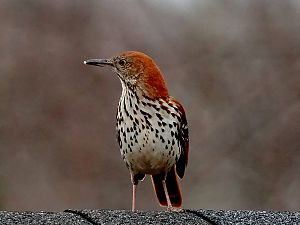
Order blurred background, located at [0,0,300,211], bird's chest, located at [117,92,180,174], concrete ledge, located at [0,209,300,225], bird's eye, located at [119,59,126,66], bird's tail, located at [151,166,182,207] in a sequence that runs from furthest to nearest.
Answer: blurred background, located at [0,0,300,211], bird's tail, located at [151,166,182,207], bird's eye, located at [119,59,126,66], bird's chest, located at [117,92,180,174], concrete ledge, located at [0,209,300,225]

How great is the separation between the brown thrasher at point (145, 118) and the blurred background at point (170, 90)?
6.82 meters

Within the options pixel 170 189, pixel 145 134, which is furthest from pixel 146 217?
pixel 170 189

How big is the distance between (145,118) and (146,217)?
153cm

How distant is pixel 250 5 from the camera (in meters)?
17.5

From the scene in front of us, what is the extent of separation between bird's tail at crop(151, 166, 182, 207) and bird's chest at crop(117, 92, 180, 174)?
0.33m

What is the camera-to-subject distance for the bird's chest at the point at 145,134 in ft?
26.6

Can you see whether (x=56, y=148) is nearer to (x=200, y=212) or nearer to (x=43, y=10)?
(x=43, y=10)

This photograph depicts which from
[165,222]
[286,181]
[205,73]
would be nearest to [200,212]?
[165,222]

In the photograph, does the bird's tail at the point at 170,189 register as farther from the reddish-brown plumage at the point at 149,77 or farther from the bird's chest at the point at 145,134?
the reddish-brown plumage at the point at 149,77

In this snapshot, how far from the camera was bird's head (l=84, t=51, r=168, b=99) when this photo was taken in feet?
26.8

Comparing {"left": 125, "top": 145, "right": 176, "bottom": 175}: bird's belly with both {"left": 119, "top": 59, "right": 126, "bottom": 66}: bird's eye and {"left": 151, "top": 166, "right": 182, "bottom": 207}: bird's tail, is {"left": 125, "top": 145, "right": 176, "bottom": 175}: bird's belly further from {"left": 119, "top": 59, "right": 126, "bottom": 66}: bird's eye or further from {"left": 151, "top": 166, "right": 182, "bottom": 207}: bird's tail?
{"left": 119, "top": 59, "right": 126, "bottom": 66}: bird's eye

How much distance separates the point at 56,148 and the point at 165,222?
9.94 m

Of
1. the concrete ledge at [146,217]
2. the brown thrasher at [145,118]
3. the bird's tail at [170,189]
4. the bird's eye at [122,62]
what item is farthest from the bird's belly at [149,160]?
the concrete ledge at [146,217]

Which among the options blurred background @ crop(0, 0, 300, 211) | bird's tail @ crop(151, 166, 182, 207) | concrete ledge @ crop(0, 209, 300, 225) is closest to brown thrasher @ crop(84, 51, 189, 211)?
bird's tail @ crop(151, 166, 182, 207)
